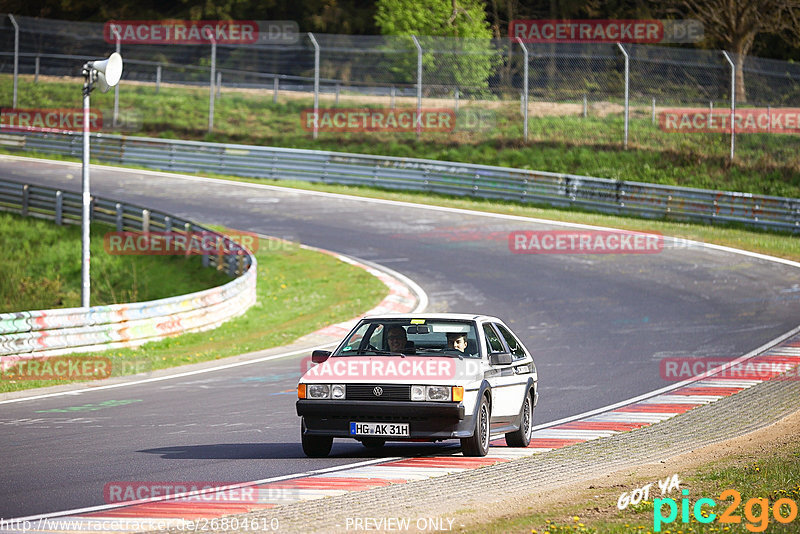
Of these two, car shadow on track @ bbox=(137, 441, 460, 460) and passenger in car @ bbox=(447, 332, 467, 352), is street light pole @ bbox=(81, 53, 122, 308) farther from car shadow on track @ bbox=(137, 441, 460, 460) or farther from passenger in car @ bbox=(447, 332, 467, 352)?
passenger in car @ bbox=(447, 332, 467, 352)

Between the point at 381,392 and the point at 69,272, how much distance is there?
78.5 feet

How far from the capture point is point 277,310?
23.4 m

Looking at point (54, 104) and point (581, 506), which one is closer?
point (581, 506)

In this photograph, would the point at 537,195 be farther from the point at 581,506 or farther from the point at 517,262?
the point at 581,506

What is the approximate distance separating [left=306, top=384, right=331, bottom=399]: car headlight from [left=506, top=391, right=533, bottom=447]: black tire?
221 cm

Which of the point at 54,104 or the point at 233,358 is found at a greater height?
the point at 54,104

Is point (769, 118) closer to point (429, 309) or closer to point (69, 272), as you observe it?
point (429, 309)

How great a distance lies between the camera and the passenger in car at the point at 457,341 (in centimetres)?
1085

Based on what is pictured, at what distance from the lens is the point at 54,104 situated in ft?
162

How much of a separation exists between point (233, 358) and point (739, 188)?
21.6 metres

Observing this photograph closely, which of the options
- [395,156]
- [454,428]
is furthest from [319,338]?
[395,156]

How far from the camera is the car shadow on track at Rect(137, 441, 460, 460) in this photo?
34.2 feet

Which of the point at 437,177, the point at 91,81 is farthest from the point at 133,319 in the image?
the point at 437,177

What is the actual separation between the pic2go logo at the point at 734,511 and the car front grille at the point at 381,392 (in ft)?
9.45
